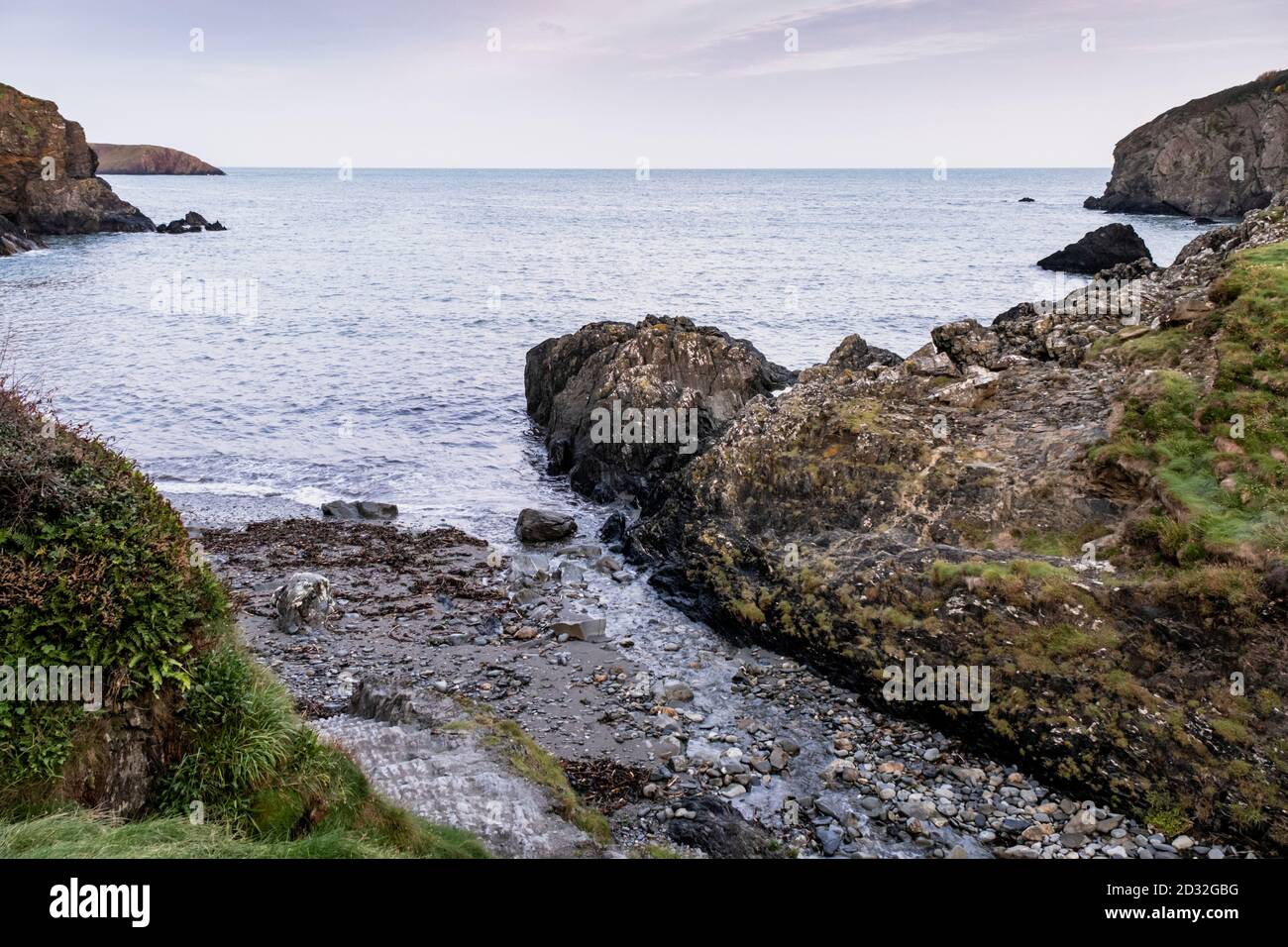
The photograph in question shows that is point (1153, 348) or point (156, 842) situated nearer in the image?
point (156, 842)

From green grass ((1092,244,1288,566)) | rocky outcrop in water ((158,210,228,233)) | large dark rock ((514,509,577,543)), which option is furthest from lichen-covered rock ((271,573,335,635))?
rocky outcrop in water ((158,210,228,233))

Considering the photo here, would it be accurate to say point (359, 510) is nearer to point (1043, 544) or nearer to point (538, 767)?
point (538, 767)

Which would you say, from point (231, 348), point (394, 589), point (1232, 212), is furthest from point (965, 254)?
point (394, 589)

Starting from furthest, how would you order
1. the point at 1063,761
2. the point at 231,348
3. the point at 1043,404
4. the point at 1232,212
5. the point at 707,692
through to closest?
the point at 1232,212 → the point at 231,348 → the point at 1043,404 → the point at 707,692 → the point at 1063,761

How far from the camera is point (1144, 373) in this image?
17688mm

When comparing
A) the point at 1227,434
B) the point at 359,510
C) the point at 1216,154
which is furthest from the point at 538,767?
the point at 1216,154

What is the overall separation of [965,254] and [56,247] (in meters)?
103

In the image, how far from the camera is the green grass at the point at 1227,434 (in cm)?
1391

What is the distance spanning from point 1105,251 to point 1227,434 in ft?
236

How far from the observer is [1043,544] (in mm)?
16078

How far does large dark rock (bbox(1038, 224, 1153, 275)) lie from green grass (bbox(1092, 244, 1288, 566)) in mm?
65723

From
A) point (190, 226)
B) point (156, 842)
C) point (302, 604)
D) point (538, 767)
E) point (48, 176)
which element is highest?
point (48, 176)

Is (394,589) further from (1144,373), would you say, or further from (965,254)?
(965,254)

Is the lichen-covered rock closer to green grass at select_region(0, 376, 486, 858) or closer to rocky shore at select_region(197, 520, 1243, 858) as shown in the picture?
rocky shore at select_region(197, 520, 1243, 858)
